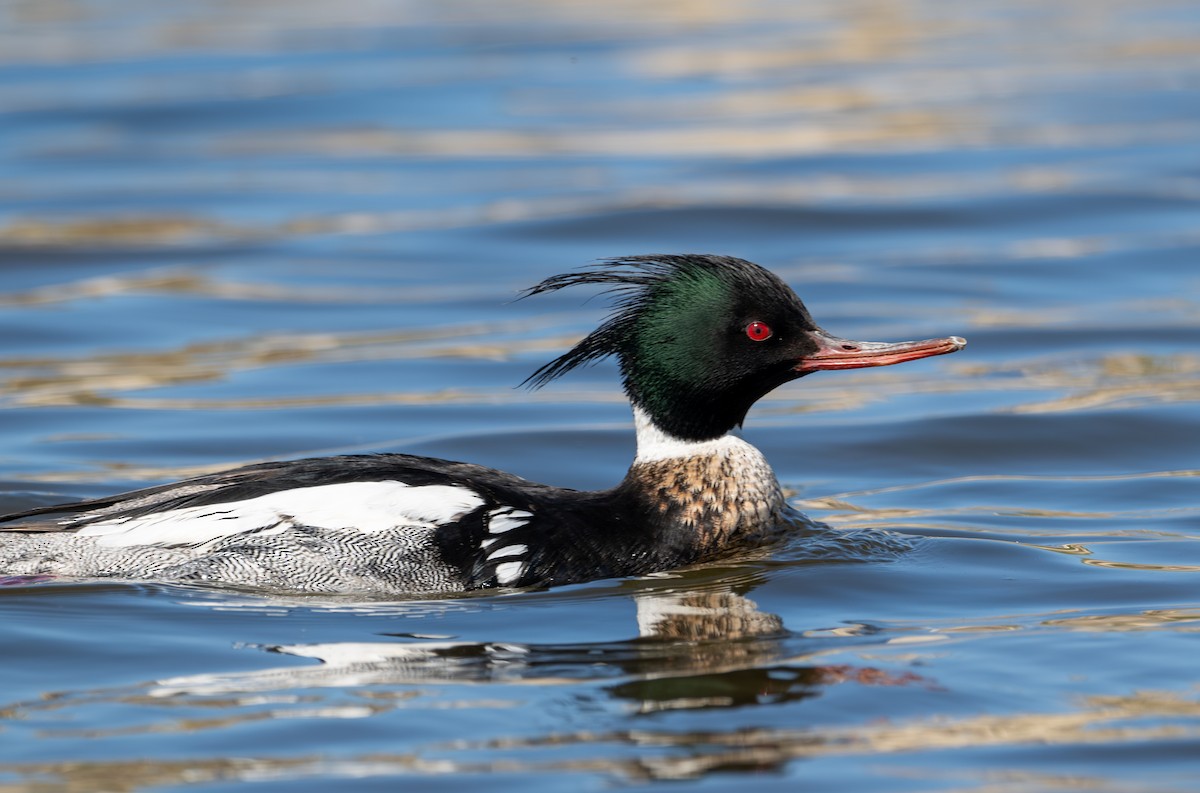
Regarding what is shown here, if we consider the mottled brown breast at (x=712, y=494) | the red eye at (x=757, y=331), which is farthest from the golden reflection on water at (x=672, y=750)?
the red eye at (x=757, y=331)

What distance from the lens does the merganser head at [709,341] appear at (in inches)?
314

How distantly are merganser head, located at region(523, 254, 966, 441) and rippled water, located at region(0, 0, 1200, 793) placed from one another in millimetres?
758

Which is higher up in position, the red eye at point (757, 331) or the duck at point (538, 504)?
the red eye at point (757, 331)

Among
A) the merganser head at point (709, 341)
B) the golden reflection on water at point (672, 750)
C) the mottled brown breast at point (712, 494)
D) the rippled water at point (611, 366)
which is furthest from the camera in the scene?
the mottled brown breast at point (712, 494)

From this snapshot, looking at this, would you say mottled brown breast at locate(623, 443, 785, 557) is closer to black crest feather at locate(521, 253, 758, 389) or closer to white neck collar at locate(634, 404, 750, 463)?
white neck collar at locate(634, 404, 750, 463)

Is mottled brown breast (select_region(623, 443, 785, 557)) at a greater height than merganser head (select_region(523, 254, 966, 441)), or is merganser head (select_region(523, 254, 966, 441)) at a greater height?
merganser head (select_region(523, 254, 966, 441))

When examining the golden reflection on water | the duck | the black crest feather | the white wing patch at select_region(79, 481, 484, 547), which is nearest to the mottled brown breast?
the duck

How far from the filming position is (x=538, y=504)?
25.3 feet

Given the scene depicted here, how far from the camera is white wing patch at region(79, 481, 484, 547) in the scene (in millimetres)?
7535

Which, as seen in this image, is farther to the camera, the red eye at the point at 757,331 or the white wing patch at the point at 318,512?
the red eye at the point at 757,331

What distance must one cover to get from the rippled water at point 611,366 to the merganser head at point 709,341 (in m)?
0.76

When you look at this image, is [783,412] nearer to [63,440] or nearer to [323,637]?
[63,440]

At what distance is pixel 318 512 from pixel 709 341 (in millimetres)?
1674

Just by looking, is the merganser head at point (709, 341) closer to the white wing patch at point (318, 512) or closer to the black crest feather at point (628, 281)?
the black crest feather at point (628, 281)
